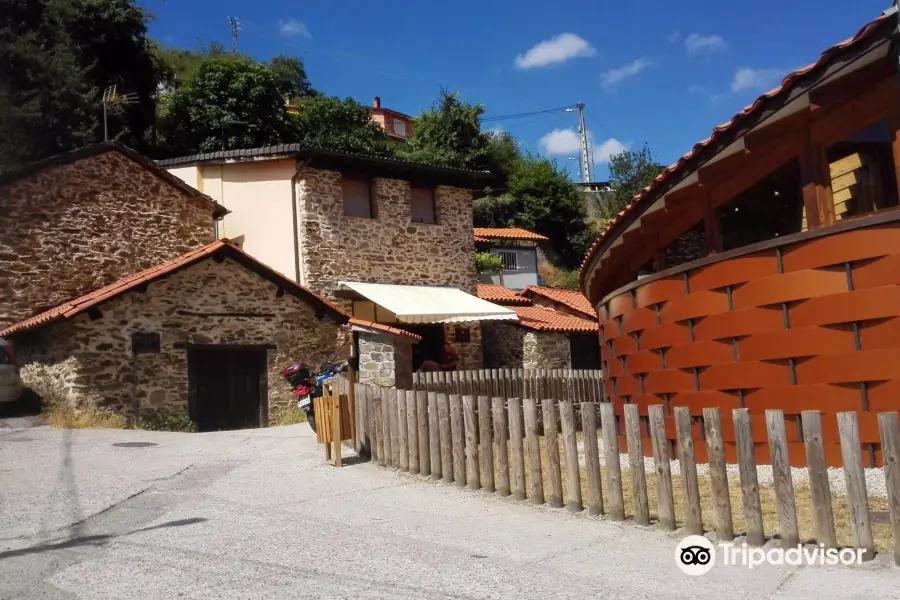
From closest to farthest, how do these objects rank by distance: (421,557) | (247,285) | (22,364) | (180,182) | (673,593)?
1. (673,593)
2. (421,557)
3. (22,364)
4. (247,285)
5. (180,182)

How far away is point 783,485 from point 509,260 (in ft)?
114

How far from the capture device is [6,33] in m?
27.6

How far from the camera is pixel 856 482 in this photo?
450 cm

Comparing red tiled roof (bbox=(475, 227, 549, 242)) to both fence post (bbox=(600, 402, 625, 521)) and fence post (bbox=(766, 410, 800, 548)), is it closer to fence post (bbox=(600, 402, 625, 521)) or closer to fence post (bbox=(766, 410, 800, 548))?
fence post (bbox=(600, 402, 625, 521))

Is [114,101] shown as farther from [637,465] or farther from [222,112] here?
[637,465]

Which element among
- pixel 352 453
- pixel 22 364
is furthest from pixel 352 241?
pixel 352 453


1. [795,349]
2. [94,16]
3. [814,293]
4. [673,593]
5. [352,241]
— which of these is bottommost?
[673,593]

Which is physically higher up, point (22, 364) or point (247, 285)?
point (247, 285)

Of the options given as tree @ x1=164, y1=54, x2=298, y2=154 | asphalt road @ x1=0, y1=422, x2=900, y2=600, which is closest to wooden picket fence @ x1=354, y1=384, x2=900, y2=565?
asphalt road @ x1=0, y1=422, x2=900, y2=600

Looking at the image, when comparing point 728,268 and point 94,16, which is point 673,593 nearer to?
point 728,268

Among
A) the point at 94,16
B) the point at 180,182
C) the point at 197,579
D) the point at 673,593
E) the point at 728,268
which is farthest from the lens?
the point at 94,16

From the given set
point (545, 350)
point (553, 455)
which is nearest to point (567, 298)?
point (545, 350)

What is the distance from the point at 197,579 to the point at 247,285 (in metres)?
12.8

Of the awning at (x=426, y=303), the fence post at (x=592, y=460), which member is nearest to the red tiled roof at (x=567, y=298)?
the awning at (x=426, y=303)
